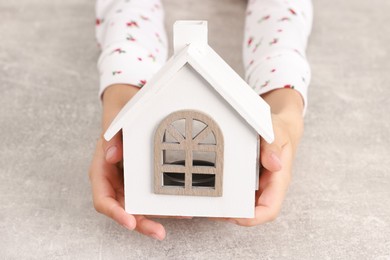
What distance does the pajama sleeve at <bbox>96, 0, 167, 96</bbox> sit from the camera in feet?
4.00

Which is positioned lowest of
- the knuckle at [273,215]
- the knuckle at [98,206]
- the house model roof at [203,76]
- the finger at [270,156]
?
the knuckle at [273,215]

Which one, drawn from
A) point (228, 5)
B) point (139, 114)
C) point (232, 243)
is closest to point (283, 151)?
point (232, 243)

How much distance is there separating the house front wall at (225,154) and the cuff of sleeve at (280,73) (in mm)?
308

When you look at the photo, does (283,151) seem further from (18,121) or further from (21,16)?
(21,16)

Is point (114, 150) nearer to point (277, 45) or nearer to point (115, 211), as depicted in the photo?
point (115, 211)

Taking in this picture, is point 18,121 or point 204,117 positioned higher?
point 204,117

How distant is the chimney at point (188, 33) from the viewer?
2.87ft

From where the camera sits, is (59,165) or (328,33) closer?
(59,165)

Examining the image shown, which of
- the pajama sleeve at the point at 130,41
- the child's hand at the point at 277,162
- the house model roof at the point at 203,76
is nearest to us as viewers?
the house model roof at the point at 203,76

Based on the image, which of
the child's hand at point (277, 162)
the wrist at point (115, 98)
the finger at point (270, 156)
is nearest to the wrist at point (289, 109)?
the child's hand at point (277, 162)

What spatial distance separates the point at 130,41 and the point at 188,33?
1.38ft

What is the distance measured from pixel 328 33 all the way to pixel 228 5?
0.25m

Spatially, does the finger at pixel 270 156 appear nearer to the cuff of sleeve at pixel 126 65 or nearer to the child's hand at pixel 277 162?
the child's hand at pixel 277 162

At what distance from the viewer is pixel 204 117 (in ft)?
2.89
